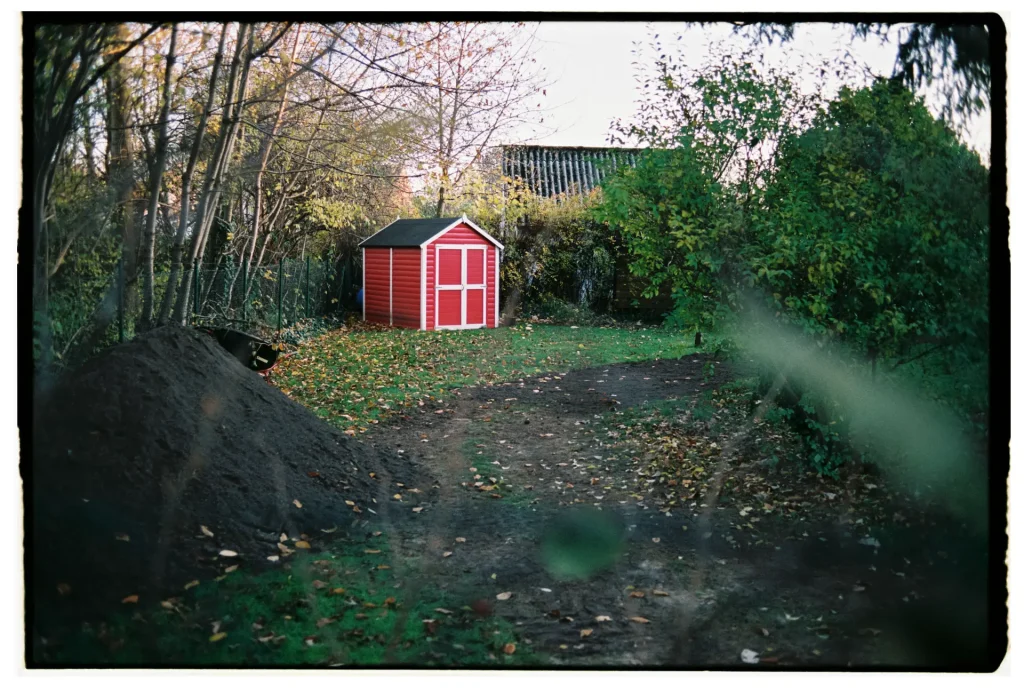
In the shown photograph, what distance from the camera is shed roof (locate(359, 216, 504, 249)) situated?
458 centimetres

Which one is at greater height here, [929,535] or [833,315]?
[833,315]

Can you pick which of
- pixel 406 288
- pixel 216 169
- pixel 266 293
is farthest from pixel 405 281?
pixel 216 169

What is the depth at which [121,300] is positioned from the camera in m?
3.28

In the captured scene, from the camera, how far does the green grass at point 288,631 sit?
2783 mm

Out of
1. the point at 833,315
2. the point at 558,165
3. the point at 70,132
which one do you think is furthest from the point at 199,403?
the point at 833,315

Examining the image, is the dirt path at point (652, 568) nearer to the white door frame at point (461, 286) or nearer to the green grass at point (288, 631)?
the green grass at point (288, 631)

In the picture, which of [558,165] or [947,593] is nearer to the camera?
[947,593]

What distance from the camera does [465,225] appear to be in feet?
16.6

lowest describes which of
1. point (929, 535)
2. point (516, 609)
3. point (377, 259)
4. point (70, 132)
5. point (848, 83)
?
point (516, 609)

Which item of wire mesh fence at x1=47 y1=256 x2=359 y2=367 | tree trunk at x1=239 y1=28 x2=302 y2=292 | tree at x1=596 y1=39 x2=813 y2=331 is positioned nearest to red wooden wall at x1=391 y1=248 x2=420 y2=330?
wire mesh fence at x1=47 y1=256 x2=359 y2=367

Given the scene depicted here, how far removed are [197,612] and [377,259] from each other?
241 centimetres

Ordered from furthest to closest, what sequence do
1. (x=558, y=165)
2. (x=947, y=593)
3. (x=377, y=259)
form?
(x=377, y=259) → (x=558, y=165) → (x=947, y=593)

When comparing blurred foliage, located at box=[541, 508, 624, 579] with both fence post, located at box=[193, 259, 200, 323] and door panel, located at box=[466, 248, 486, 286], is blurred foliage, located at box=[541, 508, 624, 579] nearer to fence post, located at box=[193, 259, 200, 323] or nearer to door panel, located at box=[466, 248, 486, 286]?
fence post, located at box=[193, 259, 200, 323]

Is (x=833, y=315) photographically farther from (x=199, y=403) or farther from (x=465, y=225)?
(x=199, y=403)
